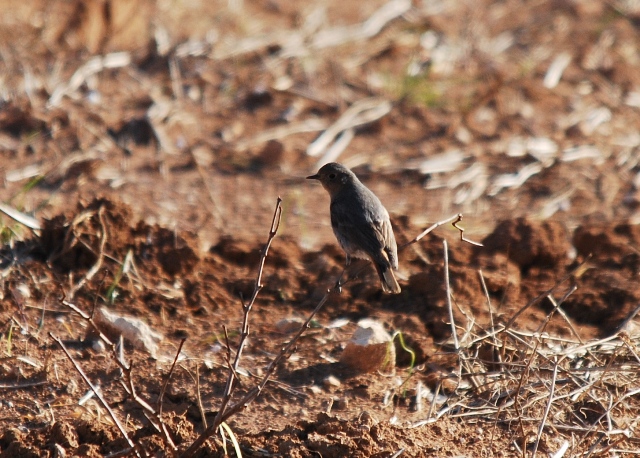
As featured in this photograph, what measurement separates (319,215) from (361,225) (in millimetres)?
1978

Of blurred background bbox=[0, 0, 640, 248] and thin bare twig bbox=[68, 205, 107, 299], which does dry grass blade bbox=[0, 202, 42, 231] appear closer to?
thin bare twig bbox=[68, 205, 107, 299]

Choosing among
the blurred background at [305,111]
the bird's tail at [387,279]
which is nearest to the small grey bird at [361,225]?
the bird's tail at [387,279]

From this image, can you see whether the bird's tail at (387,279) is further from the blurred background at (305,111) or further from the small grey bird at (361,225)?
the blurred background at (305,111)

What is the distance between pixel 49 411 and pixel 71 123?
14.7 ft

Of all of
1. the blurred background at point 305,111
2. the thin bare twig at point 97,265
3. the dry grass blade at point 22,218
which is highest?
the dry grass blade at point 22,218

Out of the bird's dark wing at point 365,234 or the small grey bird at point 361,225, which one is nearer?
the small grey bird at point 361,225

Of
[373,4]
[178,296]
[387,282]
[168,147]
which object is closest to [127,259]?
[178,296]

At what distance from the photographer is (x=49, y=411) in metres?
4.68

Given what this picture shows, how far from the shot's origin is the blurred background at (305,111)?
8.01 meters

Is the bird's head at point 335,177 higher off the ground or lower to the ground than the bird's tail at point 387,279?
higher

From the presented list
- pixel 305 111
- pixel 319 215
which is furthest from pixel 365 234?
pixel 305 111

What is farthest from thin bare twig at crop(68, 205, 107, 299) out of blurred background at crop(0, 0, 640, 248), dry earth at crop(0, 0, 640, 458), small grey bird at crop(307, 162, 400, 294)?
small grey bird at crop(307, 162, 400, 294)

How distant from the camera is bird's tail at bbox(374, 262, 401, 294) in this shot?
5539 millimetres

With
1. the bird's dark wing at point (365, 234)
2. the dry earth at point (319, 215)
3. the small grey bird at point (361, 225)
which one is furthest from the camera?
the bird's dark wing at point (365, 234)
